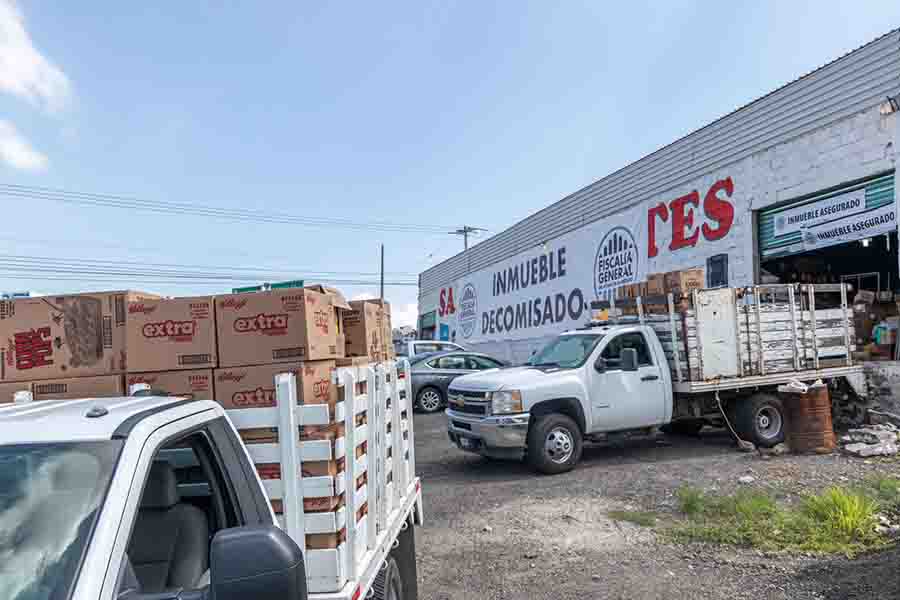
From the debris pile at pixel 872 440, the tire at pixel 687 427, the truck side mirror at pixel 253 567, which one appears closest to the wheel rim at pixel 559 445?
the tire at pixel 687 427

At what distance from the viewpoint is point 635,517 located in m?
6.73

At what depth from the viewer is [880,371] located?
11.1 m

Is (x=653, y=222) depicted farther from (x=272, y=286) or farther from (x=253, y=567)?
(x=253, y=567)

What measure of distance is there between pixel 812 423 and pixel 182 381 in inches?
362

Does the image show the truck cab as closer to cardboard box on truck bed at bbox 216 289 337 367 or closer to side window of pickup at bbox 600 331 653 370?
side window of pickup at bbox 600 331 653 370

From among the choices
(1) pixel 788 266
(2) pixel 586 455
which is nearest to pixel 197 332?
(2) pixel 586 455

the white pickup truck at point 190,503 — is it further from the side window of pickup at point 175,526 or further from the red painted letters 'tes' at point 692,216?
the red painted letters 'tes' at point 692,216

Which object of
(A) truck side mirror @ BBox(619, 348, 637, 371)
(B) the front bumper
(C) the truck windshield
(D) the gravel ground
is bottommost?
(D) the gravel ground

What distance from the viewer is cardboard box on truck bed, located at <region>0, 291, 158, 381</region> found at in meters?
2.99

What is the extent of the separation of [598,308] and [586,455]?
9.48 ft

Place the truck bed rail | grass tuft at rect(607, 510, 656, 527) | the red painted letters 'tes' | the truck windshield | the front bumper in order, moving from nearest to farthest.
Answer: the truck windshield < the truck bed rail < grass tuft at rect(607, 510, 656, 527) < the front bumper < the red painted letters 'tes'

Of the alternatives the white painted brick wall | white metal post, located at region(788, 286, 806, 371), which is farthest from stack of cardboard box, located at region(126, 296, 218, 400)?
the white painted brick wall

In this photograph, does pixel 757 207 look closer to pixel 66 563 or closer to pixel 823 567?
pixel 823 567

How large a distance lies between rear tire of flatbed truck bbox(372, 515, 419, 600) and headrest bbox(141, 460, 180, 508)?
1.20m
